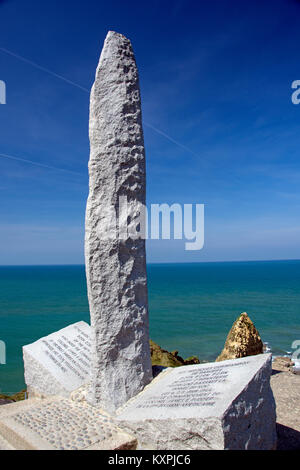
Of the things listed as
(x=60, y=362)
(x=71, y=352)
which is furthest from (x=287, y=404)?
(x=60, y=362)

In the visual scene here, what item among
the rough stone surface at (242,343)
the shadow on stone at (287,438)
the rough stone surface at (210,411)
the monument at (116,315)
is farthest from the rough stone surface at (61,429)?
the rough stone surface at (242,343)

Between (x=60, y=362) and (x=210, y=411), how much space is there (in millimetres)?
3264

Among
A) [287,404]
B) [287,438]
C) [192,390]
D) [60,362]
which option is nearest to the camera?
[192,390]

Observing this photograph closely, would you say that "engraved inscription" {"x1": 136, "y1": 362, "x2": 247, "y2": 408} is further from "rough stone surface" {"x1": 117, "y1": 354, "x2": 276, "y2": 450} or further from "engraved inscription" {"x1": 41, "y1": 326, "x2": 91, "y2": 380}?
"engraved inscription" {"x1": 41, "y1": 326, "x2": 91, "y2": 380}

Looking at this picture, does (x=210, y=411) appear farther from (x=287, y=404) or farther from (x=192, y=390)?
(x=287, y=404)

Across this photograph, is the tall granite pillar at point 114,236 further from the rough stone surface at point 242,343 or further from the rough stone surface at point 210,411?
the rough stone surface at point 242,343

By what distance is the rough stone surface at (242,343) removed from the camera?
25.6ft

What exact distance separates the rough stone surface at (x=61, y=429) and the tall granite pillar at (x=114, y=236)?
1.16 feet

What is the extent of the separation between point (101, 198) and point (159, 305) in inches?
1112

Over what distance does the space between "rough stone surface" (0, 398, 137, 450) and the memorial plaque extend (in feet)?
1.55

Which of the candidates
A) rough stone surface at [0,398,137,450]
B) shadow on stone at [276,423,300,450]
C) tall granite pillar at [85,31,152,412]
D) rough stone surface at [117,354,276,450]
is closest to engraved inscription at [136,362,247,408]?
rough stone surface at [117,354,276,450]

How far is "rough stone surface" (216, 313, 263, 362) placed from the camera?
307 inches

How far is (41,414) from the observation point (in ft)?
15.4

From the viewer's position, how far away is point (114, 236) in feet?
15.9
